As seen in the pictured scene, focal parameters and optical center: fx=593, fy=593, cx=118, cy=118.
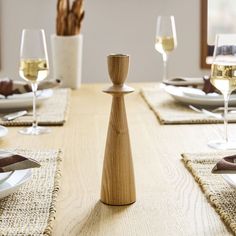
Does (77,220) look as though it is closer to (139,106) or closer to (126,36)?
(139,106)

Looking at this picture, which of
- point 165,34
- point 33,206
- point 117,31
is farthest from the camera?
point 117,31

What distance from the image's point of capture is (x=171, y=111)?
64.4 inches

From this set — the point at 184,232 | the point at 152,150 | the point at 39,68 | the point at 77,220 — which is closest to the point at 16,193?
the point at 77,220

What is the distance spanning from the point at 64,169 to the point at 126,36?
6.79 feet

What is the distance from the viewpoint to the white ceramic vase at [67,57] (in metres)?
2.16

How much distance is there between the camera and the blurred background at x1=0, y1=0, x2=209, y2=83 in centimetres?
304

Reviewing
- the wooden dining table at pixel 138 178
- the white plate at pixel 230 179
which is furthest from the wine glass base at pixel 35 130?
the white plate at pixel 230 179

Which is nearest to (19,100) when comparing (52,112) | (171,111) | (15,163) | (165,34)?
(52,112)

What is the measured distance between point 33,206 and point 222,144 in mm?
548

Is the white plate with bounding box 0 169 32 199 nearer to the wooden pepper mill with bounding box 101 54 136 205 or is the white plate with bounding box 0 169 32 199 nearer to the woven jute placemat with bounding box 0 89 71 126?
the wooden pepper mill with bounding box 101 54 136 205

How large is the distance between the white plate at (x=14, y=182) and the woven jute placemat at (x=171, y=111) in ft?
2.06

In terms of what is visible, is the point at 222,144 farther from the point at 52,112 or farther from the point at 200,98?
the point at 52,112

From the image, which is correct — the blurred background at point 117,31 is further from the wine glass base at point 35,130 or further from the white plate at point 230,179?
the white plate at point 230,179

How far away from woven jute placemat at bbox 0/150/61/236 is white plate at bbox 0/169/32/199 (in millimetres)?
19
